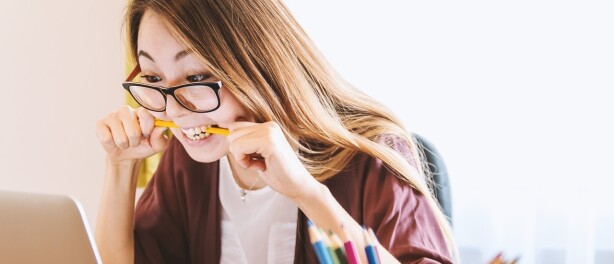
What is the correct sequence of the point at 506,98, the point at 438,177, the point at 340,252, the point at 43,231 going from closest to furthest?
1. the point at 340,252
2. the point at 43,231
3. the point at 438,177
4. the point at 506,98

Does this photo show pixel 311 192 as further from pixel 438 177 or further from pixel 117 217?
pixel 117 217

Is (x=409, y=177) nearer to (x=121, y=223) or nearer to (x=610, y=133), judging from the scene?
(x=121, y=223)

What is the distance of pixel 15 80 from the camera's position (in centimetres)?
257

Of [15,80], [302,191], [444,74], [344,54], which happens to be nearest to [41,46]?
[15,80]

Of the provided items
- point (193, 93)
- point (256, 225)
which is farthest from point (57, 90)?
point (193, 93)

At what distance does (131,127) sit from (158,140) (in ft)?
0.16

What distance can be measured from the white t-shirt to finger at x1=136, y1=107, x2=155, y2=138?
0.53 ft

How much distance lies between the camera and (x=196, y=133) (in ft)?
3.83

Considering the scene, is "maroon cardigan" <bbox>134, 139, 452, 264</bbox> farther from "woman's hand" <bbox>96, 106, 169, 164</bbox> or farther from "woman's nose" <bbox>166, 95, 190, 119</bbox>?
"woman's nose" <bbox>166, 95, 190, 119</bbox>

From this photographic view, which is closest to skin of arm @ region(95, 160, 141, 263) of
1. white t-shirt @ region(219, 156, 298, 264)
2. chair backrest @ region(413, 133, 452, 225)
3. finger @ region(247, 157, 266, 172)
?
white t-shirt @ region(219, 156, 298, 264)

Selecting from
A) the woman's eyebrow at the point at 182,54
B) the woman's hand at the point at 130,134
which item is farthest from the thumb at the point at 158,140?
the woman's eyebrow at the point at 182,54

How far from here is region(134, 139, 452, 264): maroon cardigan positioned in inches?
43.7

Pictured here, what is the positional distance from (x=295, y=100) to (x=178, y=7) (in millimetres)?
208

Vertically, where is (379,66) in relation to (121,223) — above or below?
above
